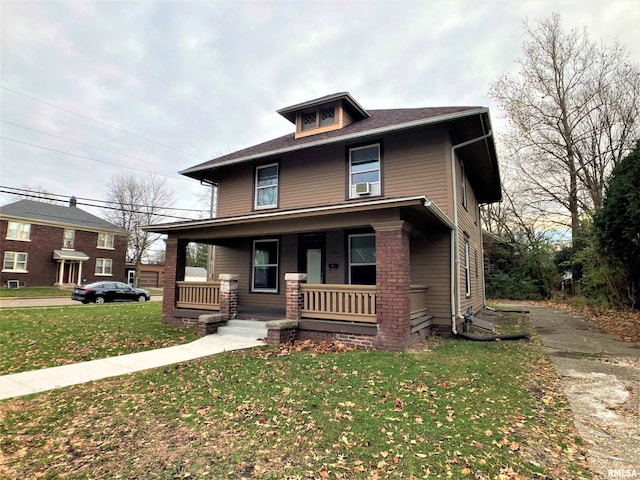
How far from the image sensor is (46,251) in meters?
30.6

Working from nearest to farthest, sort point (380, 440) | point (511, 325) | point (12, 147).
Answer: point (380, 440)
point (511, 325)
point (12, 147)

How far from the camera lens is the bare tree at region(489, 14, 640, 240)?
752 inches

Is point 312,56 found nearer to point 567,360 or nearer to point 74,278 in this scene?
point 567,360

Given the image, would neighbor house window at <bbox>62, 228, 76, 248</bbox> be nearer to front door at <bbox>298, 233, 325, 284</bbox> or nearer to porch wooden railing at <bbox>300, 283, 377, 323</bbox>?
front door at <bbox>298, 233, 325, 284</bbox>

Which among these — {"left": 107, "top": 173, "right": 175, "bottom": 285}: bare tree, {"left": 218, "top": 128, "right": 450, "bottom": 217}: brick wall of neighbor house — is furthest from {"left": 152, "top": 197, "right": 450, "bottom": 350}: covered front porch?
{"left": 107, "top": 173, "right": 175, "bottom": 285}: bare tree

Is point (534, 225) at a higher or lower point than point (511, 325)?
higher

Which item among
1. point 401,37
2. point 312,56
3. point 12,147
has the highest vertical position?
point 312,56

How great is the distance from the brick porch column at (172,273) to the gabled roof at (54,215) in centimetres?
2743

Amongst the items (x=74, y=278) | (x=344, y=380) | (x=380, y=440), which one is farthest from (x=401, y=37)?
(x=74, y=278)

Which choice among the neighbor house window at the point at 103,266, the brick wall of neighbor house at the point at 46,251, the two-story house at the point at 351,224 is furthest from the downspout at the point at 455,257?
the neighbor house window at the point at 103,266

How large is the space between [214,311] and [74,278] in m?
30.4

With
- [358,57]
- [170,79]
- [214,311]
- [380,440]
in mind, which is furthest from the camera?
[170,79]

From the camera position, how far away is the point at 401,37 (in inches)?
479

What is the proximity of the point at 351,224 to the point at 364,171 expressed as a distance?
9.69 feet
